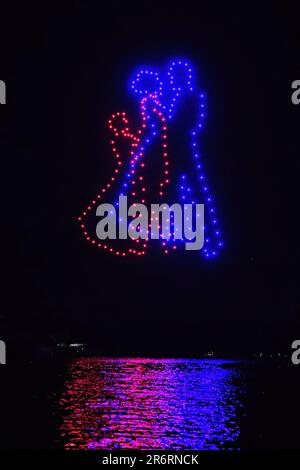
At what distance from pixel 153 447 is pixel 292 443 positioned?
246 centimetres

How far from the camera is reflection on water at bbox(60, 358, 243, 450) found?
13.9 metres

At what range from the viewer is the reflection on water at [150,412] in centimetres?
1391

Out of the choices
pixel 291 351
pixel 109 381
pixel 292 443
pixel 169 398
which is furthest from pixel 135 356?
pixel 292 443

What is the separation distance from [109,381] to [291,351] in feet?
79.2

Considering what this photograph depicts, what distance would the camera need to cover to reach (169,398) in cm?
2103

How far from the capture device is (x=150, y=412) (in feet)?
58.7

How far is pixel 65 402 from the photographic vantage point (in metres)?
19.6

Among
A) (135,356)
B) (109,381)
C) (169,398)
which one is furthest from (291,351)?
(169,398)

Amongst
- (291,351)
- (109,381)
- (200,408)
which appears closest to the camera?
(200,408)
